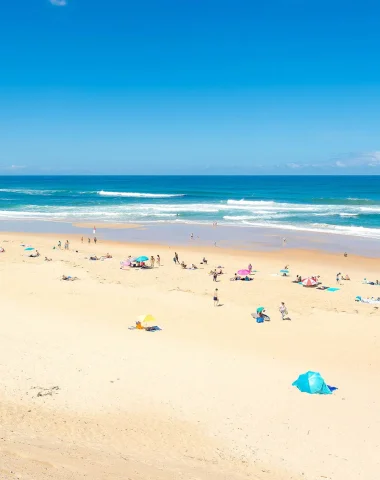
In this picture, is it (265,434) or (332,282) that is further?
(332,282)

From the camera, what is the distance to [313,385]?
1102 centimetres

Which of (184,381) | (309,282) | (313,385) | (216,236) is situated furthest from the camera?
(216,236)

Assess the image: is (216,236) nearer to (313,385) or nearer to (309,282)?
(309,282)

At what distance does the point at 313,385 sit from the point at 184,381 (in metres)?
3.20

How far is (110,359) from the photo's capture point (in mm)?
12766

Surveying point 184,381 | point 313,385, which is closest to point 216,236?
point 184,381

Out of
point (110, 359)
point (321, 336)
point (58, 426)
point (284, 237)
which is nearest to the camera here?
point (58, 426)

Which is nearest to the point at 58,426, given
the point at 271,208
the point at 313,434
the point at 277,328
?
the point at 313,434

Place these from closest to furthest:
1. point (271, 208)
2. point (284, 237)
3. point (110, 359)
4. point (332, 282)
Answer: point (110, 359), point (332, 282), point (284, 237), point (271, 208)

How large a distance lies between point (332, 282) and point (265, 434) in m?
15.2

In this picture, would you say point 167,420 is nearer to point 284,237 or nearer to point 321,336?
point 321,336

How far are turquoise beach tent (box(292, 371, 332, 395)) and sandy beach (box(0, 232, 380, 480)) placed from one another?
206 millimetres

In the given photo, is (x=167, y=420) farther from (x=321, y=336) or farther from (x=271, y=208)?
(x=271, y=208)

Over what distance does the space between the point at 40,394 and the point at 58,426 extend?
5.37 feet
